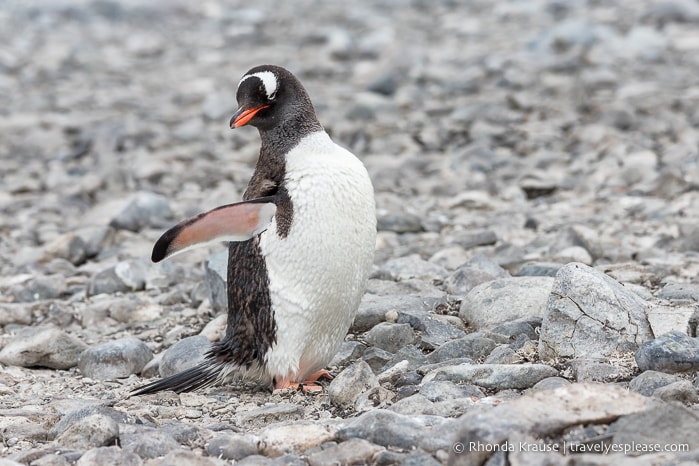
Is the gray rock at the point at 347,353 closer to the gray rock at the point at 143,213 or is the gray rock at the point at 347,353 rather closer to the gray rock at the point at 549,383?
the gray rock at the point at 549,383

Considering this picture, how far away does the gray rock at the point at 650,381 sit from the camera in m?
3.44

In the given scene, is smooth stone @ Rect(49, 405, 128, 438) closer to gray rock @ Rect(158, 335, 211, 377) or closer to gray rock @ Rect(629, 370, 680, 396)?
gray rock @ Rect(158, 335, 211, 377)

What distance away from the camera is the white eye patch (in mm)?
4469

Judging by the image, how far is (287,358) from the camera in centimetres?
428

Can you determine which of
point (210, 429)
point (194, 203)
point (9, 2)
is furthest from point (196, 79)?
point (210, 429)

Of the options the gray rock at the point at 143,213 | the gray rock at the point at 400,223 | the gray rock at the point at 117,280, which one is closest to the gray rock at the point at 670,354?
the gray rock at the point at 117,280

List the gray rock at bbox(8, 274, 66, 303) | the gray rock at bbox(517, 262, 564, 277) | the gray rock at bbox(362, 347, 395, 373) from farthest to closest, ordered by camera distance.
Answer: the gray rock at bbox(8, 274, 66, 303)
the gray rock at bbox(517, 262, 564, 277)
the gray rock at bbox(362, 347, 395, 373)

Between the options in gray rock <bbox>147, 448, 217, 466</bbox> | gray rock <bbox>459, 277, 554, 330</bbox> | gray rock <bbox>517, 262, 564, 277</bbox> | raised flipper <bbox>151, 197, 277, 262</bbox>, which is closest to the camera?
gray rock <bbox>147, 448, 217, 466</bbox>

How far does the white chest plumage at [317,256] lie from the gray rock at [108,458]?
3.93 ft

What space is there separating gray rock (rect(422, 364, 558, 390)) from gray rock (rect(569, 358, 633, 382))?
9 cm

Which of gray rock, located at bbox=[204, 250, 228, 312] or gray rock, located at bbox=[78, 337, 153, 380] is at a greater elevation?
gray rock, located at bbox=[204, 250, 228, 312]

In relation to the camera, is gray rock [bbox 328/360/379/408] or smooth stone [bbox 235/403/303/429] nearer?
smooth stone [bbox 235/403/303/429]

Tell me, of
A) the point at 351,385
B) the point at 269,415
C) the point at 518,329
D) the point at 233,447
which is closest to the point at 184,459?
the point at 233,447

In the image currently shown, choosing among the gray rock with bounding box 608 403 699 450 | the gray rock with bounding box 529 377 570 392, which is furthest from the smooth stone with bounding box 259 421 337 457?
the gray rock with bounding box 608 403 699 450
